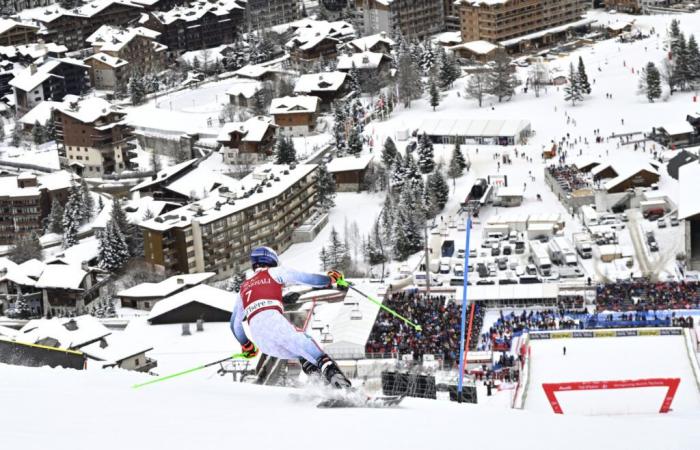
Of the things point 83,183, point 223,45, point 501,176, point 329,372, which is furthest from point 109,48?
point 329,372

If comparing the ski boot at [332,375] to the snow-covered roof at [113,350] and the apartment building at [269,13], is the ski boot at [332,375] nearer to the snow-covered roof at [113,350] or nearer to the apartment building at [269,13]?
the snow-covered roof at [113,350]

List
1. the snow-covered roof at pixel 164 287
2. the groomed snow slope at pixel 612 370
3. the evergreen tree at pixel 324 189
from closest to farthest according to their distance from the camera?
the groomed snow slope at pixel 612 370
the snow-covered roof at pixel 164 287
the evergreen tree at pixel 324 189

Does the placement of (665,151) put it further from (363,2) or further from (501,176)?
(363,2)

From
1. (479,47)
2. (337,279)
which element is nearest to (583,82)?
(479,47)

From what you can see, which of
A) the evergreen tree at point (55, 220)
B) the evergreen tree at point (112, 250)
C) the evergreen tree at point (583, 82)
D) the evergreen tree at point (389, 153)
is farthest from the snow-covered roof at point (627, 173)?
the evergreen tree at point (55, 220)

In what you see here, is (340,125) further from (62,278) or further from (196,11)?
(196,11)

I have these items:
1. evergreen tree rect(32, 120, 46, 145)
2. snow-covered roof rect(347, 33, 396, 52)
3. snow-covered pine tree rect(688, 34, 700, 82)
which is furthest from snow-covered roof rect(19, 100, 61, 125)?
snow-covered pine tree rect(688, 34, 700, 82)
